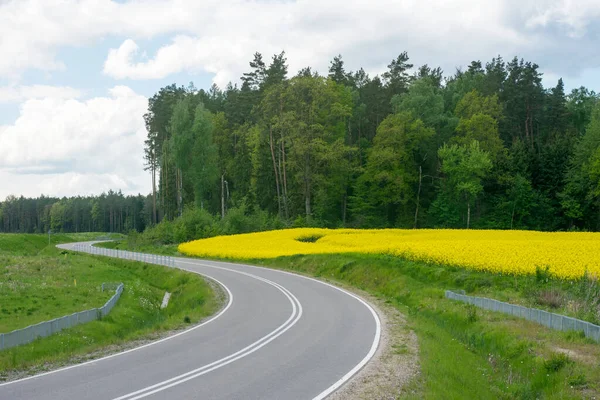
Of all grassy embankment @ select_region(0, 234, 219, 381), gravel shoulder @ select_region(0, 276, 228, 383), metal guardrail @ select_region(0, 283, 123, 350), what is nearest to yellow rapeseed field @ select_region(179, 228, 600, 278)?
grassy embankment @ select_region(0, 234, 219, 381)

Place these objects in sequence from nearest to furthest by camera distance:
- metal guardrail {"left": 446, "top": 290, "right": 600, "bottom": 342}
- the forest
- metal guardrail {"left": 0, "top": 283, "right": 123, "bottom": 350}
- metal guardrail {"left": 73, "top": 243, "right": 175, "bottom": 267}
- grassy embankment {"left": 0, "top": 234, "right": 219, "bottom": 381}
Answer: metal guardrail {"left": 446, "top": 290, "right": 600, "bottom": 342}, metal guardrail {"left": 0, "top": 283, "right": 123, "bottom": 350}, grassy embankment {"left": 0, "top": 234, "right": 219, "bottom": 381}, metal guardrail {"left": 73, "top": 243, "right": 175, "bottom": 267}, the forest

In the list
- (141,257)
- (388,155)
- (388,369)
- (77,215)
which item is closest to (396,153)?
(388,155)

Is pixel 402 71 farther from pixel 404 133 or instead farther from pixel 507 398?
pixel 507 398

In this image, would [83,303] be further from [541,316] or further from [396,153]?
[396,153]

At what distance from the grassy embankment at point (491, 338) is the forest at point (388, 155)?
3788cm

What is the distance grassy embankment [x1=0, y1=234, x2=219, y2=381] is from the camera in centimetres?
1636

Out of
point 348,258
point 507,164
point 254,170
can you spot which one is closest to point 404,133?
point 507,164

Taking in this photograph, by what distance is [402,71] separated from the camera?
278 feet

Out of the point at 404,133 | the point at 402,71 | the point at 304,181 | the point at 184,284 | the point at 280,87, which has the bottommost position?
the point at 184,284

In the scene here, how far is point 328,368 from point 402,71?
7775cm

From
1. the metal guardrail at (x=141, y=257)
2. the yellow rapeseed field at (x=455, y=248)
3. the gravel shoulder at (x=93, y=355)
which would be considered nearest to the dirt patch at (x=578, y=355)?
the yellow rapeseed field at (x=455, y=248)

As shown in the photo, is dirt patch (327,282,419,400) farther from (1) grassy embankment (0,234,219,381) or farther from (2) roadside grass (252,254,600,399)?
(1) grassy embankment (0,234,219,381)

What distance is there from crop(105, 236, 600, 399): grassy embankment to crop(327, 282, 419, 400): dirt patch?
0.84 ft

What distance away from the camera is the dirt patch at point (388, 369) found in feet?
35.0
